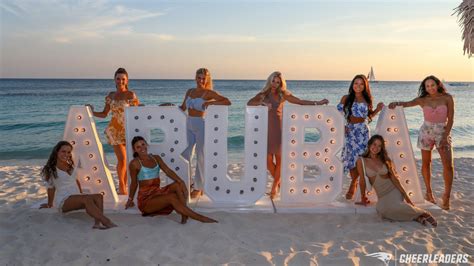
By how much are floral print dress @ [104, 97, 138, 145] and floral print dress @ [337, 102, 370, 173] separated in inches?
120

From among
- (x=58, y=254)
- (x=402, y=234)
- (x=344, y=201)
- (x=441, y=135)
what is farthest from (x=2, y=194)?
(x=441, y=135)

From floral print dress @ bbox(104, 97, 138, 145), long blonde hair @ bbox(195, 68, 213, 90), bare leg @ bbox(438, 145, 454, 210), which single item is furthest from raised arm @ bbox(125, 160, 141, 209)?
bare leg @ bbox(438, 145, 454, 210)

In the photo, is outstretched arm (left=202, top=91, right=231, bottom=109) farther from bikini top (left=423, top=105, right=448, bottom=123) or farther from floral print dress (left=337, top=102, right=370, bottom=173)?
bikini top (left=423, top=105, right=448, bottom=123)

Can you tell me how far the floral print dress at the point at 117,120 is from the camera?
219 inches

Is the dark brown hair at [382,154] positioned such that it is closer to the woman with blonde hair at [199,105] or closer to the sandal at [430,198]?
the sandal at [430,198]

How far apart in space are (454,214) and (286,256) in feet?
8.91

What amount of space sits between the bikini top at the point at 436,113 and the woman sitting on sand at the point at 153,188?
10.9ft

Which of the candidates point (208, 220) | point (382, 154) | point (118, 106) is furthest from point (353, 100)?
point (118, 106)

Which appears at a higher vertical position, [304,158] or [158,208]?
[304,158]

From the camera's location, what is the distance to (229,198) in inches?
211

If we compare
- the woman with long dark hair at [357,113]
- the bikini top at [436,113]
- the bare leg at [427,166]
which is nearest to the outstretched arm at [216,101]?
the woman with long dark hair at [357,113]

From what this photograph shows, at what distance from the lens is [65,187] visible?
5078mm

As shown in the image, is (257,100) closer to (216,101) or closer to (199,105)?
(216,101)

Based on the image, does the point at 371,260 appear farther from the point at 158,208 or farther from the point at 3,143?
the point at 3,143
